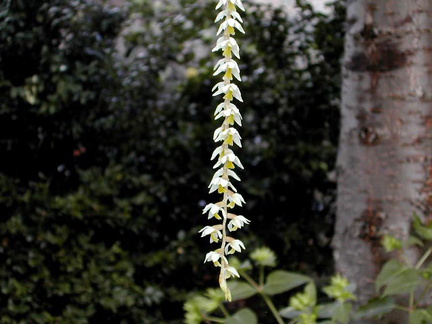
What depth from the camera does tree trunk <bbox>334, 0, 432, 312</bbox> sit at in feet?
8.36

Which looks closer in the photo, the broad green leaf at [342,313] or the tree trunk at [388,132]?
the broad green leaf at [342,313]

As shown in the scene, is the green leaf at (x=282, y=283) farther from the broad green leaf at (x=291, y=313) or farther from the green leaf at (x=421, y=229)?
the green leaf at (x=421, y=229)

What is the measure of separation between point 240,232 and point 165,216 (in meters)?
0.50

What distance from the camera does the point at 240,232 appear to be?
420 centimetres

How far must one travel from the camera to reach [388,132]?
2.56m

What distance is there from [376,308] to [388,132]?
28.0 inches

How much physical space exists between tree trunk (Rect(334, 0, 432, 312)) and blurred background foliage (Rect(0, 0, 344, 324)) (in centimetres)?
146


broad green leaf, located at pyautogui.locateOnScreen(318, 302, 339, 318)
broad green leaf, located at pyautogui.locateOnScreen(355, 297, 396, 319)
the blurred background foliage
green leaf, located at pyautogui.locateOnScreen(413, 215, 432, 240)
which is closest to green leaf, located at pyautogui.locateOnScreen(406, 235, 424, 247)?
green leaf, located at pyautogui.locateOnScreen(413, 215, 432, 240)

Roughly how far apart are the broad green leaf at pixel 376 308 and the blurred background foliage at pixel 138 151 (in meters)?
1.83

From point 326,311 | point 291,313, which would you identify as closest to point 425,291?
point 326,311

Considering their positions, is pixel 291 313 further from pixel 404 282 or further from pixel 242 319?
pixel 404 282

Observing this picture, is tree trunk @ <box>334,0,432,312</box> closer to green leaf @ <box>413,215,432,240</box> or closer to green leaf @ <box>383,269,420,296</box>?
green leaf @ <box>413,215,432,240</box>

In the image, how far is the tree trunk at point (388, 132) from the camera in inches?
100

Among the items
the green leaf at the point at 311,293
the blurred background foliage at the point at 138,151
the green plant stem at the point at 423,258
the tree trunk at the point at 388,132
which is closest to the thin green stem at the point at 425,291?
the green plant stem at the point at 423,258
